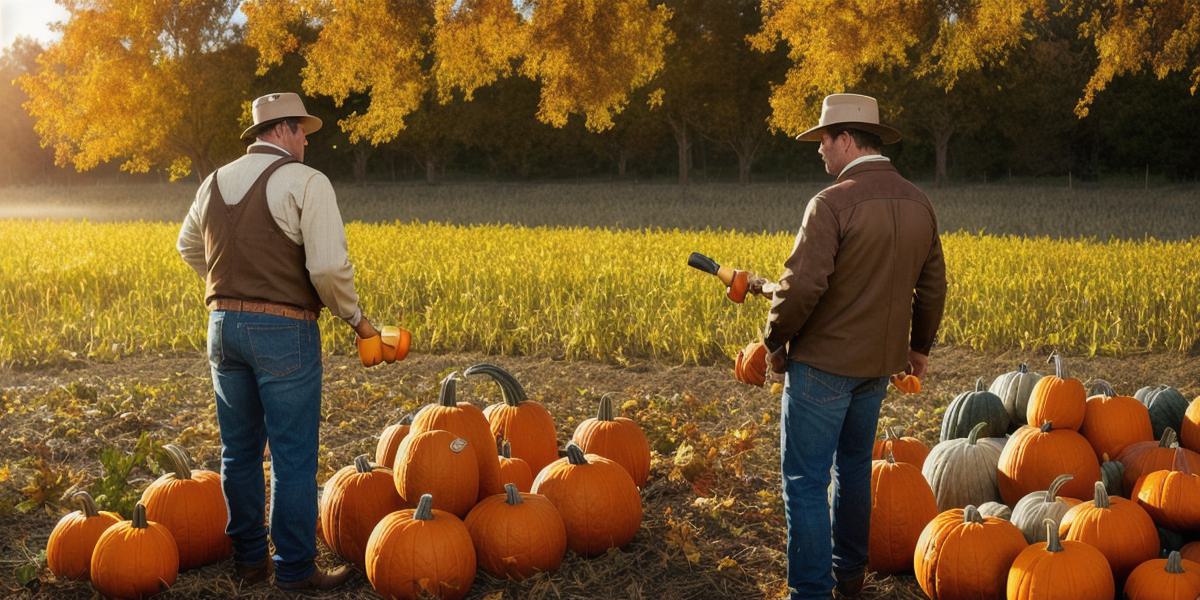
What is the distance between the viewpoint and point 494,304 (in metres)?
11.4

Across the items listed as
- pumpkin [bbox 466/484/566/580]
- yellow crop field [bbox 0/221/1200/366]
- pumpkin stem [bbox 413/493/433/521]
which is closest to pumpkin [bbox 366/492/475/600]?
pumpkin stem [bbox 413/493/433/521]

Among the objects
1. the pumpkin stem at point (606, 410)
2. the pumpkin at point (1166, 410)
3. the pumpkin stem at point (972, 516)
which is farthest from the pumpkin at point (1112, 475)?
the pumpkin stem at point (606, 410)

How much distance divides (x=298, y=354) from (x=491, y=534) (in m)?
1.17

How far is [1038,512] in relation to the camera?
4691mm

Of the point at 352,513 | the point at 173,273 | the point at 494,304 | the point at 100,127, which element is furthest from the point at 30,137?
the point at 352,513

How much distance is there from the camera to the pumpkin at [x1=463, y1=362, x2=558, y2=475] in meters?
5.75

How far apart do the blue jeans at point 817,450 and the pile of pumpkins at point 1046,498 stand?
495 millimetres

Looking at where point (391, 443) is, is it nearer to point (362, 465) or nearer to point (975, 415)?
point (362, 465)

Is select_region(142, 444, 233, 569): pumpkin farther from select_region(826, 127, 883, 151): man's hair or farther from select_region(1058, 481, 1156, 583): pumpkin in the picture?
select_region(1058, 481, 1156, 583): pumpkin

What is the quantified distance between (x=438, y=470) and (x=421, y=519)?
Result: 0.34 meters

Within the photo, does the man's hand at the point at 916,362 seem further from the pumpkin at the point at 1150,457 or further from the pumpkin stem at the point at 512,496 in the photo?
the pumpkin stem at the point at 512,496

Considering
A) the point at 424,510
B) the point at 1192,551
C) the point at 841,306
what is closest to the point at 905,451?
the point at 1192,551

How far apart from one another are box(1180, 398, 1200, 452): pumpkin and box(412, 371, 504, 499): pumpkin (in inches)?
141

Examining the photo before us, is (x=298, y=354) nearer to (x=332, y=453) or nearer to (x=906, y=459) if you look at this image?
(x=332, y=453)
